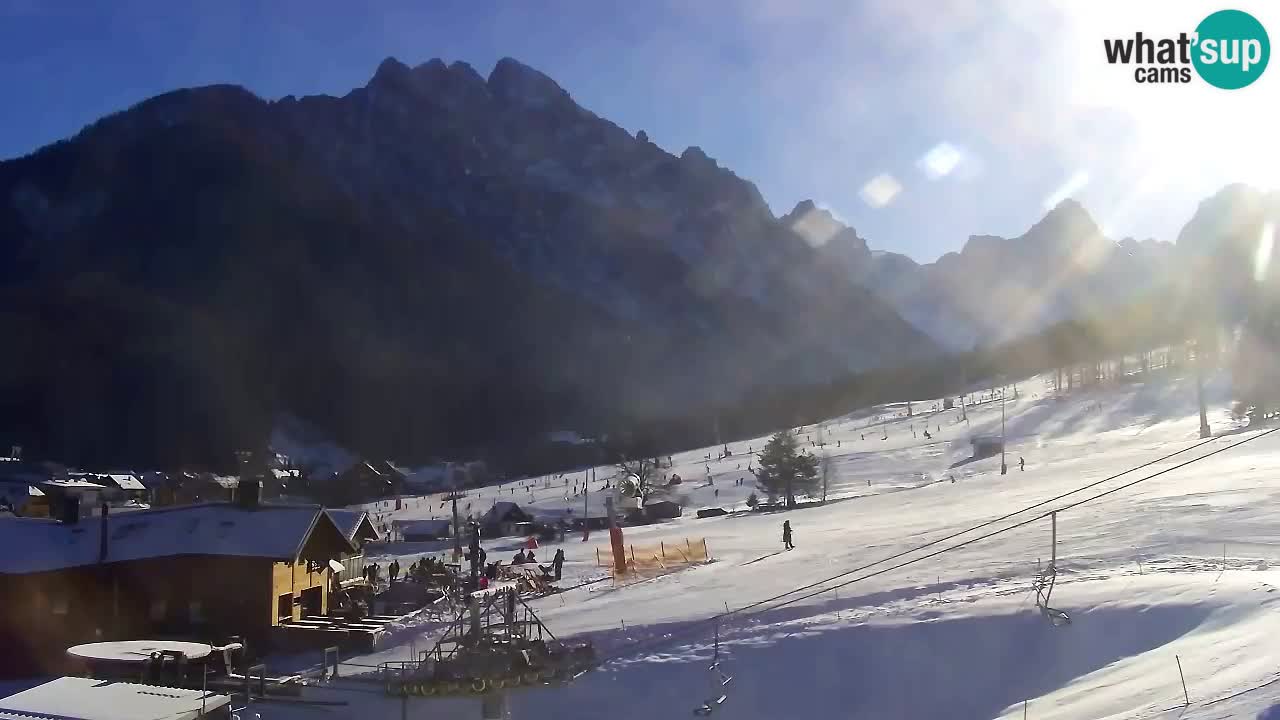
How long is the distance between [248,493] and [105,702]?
15515 millimetres

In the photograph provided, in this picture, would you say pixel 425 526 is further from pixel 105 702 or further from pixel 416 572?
pixel 105 702

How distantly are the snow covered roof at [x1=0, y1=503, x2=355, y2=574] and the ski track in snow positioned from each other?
4.75 meters

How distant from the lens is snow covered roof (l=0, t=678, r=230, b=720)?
13.7m

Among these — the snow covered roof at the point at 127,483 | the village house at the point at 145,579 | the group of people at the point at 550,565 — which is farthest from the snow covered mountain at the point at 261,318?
the village house at the point at 145,579

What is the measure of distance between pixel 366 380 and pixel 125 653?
14076 cm

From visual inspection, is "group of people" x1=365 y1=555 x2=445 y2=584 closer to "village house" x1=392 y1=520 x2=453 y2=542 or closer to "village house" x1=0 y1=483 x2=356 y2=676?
"village house" x1=0 y1=483 x2=356 y2=676

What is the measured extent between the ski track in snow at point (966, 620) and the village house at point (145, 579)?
14.5 ft

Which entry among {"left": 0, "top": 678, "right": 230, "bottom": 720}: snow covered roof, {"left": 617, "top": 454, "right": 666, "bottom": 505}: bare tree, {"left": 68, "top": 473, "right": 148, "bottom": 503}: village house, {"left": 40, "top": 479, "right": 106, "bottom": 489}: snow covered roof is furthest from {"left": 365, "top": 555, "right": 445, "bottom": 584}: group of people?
{"left": 40, "top": 479, "right": 106, "bottom": 489}: snow covered roof

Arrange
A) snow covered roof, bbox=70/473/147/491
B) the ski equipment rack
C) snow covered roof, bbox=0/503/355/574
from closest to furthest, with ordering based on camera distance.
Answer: the ski equipment rack → snow covered roof, bbox=0/503/355/574 → snow covered roof, bbox=70/473/147/491

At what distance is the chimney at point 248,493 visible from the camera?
29.0m

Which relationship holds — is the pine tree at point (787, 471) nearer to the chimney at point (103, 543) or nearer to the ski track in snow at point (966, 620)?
the ski track in snow at point (966, 620)

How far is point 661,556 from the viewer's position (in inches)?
1367

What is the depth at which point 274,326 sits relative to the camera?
529 ft

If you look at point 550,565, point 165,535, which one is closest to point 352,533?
point 165,535
